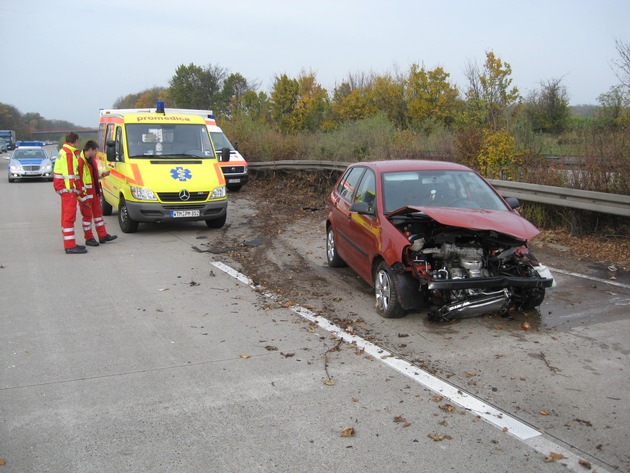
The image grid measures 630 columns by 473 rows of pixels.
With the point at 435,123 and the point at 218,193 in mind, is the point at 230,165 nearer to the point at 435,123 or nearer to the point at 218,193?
the point at 218,193

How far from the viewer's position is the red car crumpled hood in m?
5.78

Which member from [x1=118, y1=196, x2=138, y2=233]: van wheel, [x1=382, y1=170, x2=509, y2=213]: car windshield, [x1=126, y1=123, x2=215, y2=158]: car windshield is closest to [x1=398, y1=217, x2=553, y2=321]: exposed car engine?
[x1=382, y1=170, x2=509, y2=213]: car windshield

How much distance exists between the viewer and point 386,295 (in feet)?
21.0

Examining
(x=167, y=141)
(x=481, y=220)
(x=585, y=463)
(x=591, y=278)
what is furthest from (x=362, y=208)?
(x=167, y=141)

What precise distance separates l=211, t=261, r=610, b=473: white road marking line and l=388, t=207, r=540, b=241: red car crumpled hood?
144cm

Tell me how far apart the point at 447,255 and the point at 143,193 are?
7119mm

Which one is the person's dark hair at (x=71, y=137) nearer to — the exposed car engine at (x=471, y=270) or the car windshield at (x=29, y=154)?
the exposed car engine at (x=471, y=270)

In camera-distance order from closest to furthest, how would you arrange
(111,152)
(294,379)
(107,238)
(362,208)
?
1. (294,379)
2. (362,208)
3. (107,238)
4. (111,152)

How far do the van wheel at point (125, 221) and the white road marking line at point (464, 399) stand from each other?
6566 mm

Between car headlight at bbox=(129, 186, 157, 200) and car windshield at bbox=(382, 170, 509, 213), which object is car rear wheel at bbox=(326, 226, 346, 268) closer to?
car windshield at bbox=(382, 170, 509, 213)

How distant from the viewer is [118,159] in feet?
40.7

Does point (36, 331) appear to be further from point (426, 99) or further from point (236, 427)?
point (426, 99)

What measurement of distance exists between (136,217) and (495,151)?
7.44 m

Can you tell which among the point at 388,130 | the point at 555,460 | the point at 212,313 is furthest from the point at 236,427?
the point at 388,130
